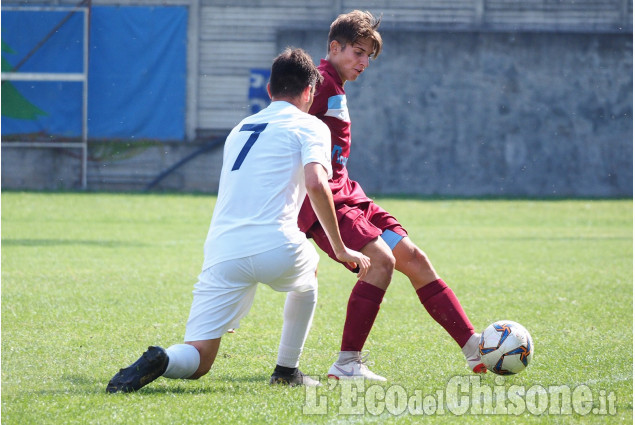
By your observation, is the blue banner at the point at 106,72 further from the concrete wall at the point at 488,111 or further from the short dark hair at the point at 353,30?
the short dark hair at the point at 353,30

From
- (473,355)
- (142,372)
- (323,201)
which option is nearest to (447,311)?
(473,355)

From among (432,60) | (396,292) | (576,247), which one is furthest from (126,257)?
(432,60)

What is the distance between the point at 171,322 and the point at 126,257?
4306mm

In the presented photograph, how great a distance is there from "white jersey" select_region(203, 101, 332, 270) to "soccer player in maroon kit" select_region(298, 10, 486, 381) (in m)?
0.54

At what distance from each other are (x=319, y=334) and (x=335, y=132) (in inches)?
68.5

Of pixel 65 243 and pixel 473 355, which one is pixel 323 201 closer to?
pixel 473 355

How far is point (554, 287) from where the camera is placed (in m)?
8.70

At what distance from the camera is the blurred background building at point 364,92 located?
864 inches

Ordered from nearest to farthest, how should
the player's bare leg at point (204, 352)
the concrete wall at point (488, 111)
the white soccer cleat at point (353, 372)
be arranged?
the player's bare leg at point (204, 352) → the white soccer cleat at point (353, 372) → the concrete wall at point (488, 111)

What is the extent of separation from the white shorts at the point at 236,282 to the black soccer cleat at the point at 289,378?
1.33ft

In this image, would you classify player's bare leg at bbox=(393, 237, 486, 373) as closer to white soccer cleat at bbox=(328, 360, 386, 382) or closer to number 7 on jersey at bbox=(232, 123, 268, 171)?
white soccer cleat at bbox=(328, 360, 386, 382)

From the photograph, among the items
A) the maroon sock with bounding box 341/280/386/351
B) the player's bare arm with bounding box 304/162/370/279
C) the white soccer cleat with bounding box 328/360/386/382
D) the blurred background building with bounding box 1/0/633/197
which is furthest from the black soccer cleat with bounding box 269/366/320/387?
the blurred background building with bounding box 1/0/633/197

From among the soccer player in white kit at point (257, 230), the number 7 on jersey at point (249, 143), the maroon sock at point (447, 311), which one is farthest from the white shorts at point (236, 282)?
the maroon sock at point (447, 311)

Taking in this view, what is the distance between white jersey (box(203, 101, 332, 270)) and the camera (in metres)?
4.23
